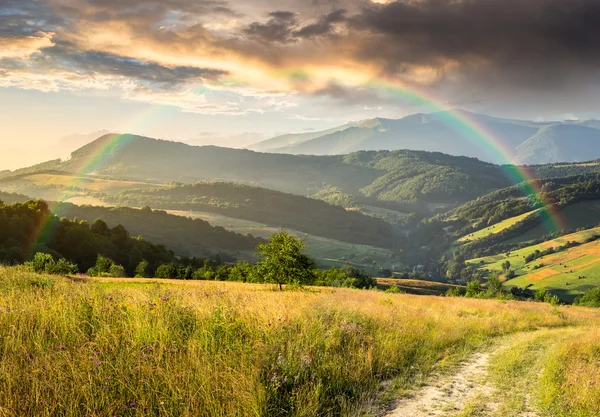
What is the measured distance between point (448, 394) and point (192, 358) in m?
5.79

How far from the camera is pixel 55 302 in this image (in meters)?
8.77

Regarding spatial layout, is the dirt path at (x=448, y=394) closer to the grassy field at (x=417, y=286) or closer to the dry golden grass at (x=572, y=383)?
the dry golden grass at (x=572, y=383)

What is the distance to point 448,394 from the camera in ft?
27.4

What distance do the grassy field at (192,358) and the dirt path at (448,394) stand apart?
482 mm

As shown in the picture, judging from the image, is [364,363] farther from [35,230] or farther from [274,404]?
[35,230]

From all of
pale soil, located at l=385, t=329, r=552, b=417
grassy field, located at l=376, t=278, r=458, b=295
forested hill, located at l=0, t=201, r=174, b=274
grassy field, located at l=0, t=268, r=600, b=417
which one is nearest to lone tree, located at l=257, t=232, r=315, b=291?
grassy field, located at l=0, t=268, r=600, b=417

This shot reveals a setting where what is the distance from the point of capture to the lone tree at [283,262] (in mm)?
39125

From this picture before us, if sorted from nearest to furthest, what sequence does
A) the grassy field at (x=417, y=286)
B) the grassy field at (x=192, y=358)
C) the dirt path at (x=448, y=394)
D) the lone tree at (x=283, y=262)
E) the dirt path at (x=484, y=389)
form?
the grassy field at (x=192, y=358) < the dirt path at (x=448, y=394) < the dirt path at (x=484, y=389) < the lone tree at (x=283, y=262) < the grassy field at (x=417, y=286)

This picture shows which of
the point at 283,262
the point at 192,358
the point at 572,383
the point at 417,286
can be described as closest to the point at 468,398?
the point at 572,383

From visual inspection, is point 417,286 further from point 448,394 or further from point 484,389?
point 448,394

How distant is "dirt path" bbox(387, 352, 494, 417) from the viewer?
23.9ft

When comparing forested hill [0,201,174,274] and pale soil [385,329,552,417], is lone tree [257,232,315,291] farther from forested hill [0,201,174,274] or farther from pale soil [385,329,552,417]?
forested hill [0,201,174,274]

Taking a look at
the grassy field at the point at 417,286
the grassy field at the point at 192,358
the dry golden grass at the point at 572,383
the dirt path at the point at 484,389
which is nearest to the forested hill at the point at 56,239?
the grassy field at the point at 417,286

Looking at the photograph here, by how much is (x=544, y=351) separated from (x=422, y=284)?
122314 mm
